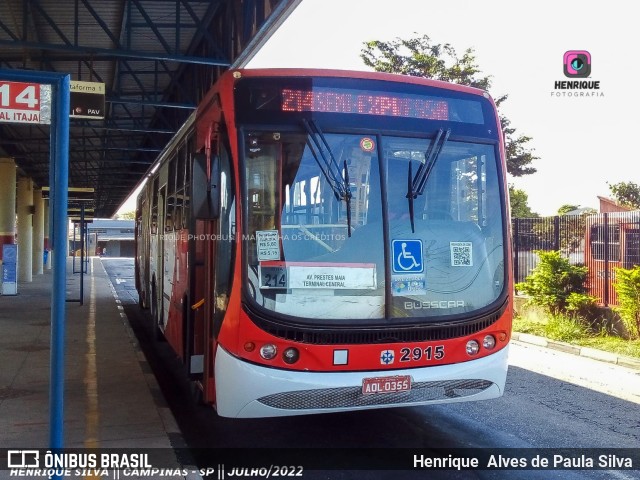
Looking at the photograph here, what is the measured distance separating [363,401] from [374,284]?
37.6 inches

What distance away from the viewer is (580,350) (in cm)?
1216

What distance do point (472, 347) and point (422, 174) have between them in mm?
1572

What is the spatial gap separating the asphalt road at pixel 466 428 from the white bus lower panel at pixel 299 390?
1.85 feet

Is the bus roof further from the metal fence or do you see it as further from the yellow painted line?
the metal fence

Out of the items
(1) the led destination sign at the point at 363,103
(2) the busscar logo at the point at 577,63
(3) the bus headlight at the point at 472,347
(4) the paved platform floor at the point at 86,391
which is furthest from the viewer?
(2) the busscar logo at the point at 577,63

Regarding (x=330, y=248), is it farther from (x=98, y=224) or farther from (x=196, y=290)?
(x=98, y=224)

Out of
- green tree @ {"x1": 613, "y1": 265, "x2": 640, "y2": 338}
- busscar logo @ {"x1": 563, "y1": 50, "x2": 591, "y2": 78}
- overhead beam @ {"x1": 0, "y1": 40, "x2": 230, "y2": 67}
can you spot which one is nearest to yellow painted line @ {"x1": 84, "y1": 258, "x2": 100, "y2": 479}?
overhead beam @ {"x1": 0, "y1": 40, "x2": 230, "y2": 67}

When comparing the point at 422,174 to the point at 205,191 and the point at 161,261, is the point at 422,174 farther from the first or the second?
the point at 161,261

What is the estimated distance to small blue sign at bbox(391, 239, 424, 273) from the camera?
579cm

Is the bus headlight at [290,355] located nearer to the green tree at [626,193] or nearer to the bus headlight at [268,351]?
the bus headlight at [268,351]

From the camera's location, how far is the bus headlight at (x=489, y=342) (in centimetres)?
609

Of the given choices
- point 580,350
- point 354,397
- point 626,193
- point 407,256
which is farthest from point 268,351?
point 626,193

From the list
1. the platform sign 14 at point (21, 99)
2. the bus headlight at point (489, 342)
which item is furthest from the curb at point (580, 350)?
the platform sign 14 at point (21, 99)

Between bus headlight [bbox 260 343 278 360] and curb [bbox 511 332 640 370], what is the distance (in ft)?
24.6
